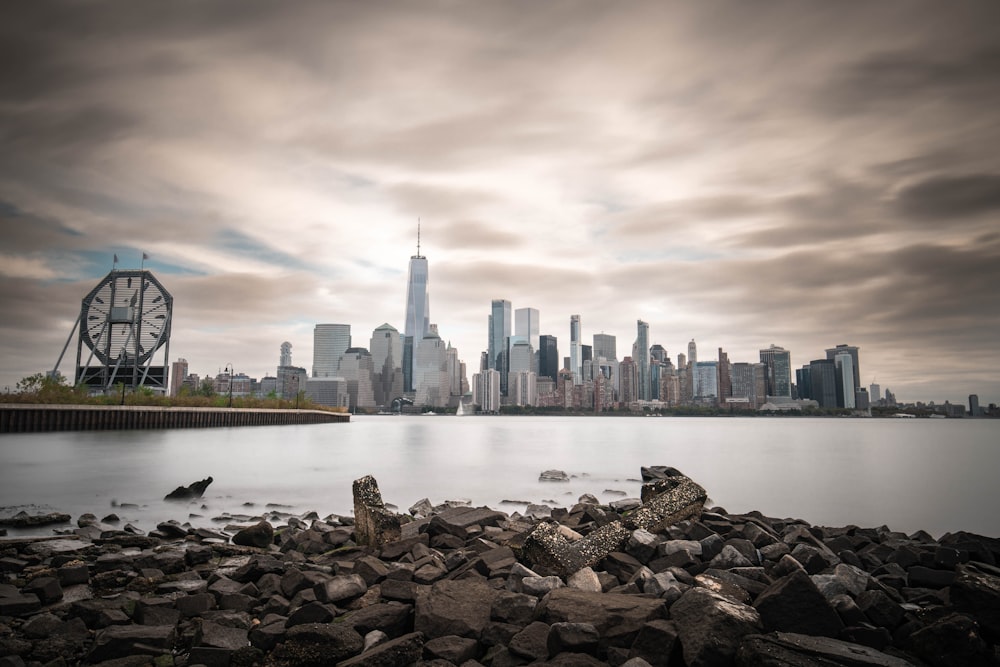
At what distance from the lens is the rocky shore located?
5121 millimetres

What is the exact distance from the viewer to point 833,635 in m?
5.36

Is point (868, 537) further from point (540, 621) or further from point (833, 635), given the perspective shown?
point (540, 621)

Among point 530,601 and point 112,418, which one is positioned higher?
point 530,601

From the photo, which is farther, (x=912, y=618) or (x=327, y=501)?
(x=327, y=501)

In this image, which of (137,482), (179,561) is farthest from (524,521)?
(137,482)

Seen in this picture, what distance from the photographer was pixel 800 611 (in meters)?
5.43

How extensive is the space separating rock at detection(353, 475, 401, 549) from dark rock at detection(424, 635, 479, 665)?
14.8 feet

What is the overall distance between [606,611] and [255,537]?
7.85 meters

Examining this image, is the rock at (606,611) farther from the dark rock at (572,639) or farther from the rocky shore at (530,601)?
the dark rock at (572,639)

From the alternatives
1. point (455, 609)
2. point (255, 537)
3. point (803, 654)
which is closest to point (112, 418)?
point (255, 537)

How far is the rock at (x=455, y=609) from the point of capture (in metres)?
5.73

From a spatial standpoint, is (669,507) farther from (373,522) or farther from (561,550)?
(373,522)

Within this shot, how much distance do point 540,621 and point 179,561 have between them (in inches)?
237

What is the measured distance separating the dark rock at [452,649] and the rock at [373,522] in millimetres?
4514
